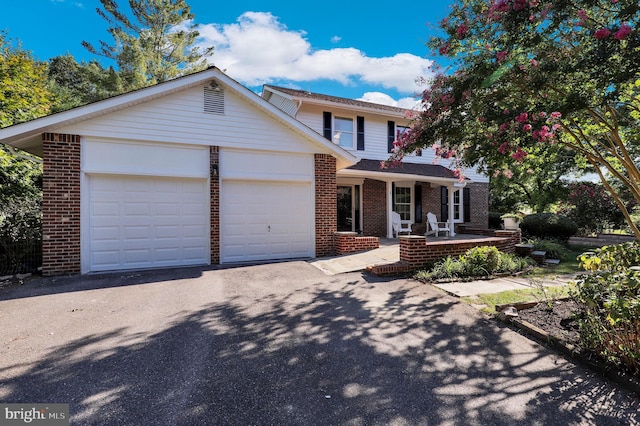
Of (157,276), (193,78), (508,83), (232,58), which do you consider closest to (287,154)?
(193,78)

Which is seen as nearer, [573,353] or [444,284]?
[573,353]

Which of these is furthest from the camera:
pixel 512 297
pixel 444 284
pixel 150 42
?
pixel 150 42

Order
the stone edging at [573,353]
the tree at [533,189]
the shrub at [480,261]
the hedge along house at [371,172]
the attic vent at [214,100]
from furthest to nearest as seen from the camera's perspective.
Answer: the tree at [533,189] → the hedge along house at [371,172] → the attic vent at [214,100] → the shrub at [480,261] → the stone edging at [573,353]

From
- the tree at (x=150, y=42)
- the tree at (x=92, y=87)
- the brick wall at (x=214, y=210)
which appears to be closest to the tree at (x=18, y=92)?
the tree at (x=92, y=87)

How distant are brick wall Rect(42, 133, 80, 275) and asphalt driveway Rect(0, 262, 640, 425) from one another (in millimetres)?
1639

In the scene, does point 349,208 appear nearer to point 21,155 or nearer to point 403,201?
point 403,201

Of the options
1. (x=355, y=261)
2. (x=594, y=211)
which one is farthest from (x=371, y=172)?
(x=594, y=211)

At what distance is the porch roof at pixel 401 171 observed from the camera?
479 inches

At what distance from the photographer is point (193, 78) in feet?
26.7

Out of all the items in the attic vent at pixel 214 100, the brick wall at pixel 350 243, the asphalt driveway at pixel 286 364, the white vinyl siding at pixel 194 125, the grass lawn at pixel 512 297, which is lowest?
the asphalt driveway at pixel 286 364

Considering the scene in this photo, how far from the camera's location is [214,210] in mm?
8328

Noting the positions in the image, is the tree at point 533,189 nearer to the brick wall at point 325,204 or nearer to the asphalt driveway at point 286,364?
the brick wall at point 325,204

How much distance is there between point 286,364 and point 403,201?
40.7ft

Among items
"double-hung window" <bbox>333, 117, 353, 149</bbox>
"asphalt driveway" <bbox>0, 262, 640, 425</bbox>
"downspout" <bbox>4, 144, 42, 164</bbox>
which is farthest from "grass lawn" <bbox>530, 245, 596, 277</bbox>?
"downspout" <bbox>4, 144, 42, 164</bbox>
